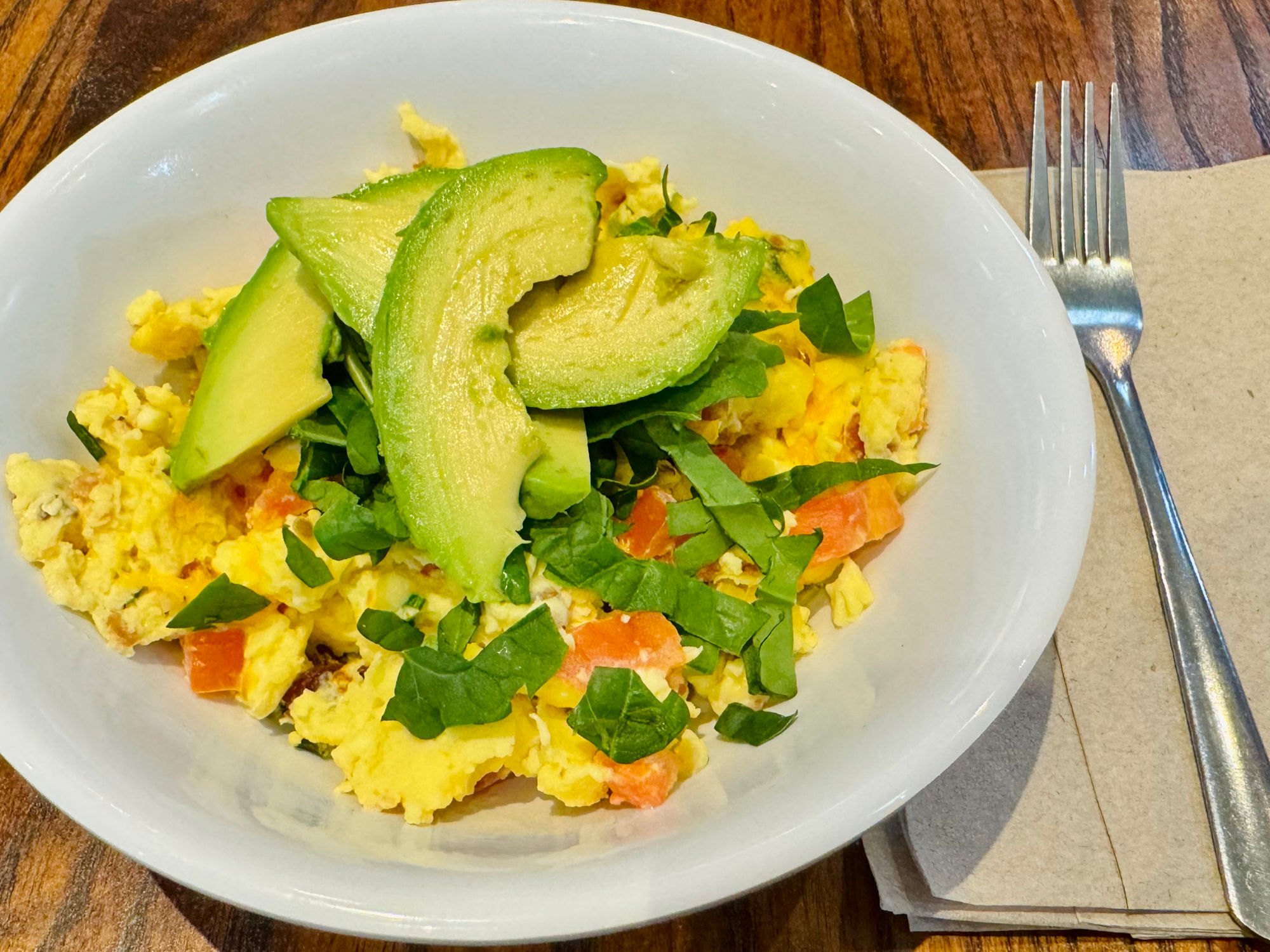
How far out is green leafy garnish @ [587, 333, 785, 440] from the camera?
3.96ft

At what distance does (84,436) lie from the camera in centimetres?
128

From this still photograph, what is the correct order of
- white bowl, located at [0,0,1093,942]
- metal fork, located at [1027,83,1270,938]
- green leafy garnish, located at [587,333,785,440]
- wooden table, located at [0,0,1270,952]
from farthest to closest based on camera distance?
wooden table, located at [0,0,1270,952] < metal fork, located at [1027,83,1270,938] < green leafy garnish, located at [587,333,785,440] < white bowl, located at [0,0,1093,942]

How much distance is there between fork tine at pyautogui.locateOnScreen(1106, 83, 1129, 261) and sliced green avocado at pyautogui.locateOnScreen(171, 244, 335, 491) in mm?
1502

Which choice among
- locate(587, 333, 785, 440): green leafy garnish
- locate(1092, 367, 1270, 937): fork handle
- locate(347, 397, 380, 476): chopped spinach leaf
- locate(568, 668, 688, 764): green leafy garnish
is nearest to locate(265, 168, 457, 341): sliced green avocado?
locate(347, 397, 380, 476): chopped spinach leaf

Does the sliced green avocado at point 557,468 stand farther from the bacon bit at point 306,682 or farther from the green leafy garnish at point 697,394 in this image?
the bacon bit at point 306,682

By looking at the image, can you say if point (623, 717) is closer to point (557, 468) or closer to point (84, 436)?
point (557, 468)

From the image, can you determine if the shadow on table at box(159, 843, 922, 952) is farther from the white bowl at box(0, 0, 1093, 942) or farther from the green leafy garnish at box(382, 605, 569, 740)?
the green leafy garnish at box(382, 605, 569, 740)

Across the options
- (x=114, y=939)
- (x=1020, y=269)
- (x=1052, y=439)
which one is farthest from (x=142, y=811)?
(x=1020, y=269)

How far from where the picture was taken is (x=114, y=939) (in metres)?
1.28

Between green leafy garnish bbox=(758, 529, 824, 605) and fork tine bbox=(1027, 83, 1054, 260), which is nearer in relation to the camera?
green leafy garnish bbox=(758, 529, 824, 605)

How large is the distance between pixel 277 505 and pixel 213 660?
23 cm

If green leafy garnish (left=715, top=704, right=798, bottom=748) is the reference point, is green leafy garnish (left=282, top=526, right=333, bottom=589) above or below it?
above

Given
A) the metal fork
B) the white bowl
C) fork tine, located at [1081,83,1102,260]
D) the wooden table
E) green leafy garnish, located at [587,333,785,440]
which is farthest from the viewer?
the wooden table

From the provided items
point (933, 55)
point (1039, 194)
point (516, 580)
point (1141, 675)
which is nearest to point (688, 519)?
point (516, 580)
